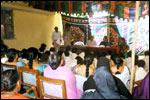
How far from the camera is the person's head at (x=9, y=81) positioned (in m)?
1.04

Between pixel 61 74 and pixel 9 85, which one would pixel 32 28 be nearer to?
pixel 61 74

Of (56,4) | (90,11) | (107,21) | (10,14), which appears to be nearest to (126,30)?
(107,21)

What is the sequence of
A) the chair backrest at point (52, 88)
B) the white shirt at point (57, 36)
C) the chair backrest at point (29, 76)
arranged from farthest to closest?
the white shirt at point (57, 36)
the chair backrest at point (29, 76)
the chair backrest at point (52, 88)


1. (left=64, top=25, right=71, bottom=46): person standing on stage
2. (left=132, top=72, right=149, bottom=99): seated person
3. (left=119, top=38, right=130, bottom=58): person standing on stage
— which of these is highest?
(left=64, top=25, right=71, bottom=46): person standing on stage

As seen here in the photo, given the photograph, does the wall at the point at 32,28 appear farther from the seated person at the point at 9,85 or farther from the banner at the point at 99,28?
the seated person at the point at 9,85

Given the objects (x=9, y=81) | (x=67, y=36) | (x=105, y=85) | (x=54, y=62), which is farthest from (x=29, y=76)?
(x=67, y=36)

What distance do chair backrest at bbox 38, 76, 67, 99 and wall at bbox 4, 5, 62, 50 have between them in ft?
10.5

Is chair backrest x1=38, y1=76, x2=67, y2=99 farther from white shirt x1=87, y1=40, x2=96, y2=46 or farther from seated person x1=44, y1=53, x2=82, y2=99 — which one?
white shirt x1=87, y1=40, x2=96, y2=46

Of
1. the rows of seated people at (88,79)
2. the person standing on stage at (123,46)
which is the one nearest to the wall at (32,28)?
the person standing on stage at (123,46)

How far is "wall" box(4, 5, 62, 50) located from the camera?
14.7ft

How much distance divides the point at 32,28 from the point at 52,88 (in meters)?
4.01

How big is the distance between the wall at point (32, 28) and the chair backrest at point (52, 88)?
3191 mm

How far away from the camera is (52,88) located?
1.41 m

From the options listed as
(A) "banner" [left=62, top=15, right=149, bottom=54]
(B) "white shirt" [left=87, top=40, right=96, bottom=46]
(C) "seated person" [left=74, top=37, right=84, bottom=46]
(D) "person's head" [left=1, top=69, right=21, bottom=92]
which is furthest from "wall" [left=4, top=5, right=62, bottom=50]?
(D) "person's head" [left=1, top=69, right=21, bottom=92]
